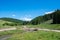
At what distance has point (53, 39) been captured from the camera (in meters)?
39.6

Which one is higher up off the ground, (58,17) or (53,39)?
(58,17)

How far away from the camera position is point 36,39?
42.7 m

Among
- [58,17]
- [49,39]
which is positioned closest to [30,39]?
[49,39]

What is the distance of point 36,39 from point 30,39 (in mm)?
1230

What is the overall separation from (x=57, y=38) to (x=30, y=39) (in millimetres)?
5679

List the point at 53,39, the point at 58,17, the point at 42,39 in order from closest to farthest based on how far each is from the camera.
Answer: the point at 53,39, the point at 42,39, the point at 58,17

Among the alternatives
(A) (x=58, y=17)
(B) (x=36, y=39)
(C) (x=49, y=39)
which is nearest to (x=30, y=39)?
(B) (x=36, y=39)

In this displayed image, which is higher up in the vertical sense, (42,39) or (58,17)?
(58,17)

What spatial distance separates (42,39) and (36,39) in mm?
1267

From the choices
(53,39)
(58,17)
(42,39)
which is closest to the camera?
(53,39)

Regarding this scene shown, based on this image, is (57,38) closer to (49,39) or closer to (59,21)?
(49,39)

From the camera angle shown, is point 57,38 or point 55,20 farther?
point 55,20

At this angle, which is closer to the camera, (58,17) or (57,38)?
(57,38)

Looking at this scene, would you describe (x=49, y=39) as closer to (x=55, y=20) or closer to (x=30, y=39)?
(x=30, y=39)
